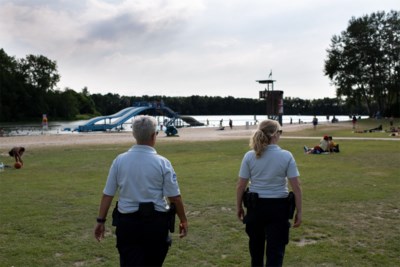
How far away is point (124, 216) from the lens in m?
3.53

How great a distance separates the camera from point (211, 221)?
7430 millimetres

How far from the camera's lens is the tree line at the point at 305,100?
232ft

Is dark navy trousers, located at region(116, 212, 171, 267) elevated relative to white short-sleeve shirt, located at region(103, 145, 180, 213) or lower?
lower

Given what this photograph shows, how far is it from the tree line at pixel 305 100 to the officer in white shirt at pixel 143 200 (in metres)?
74.2

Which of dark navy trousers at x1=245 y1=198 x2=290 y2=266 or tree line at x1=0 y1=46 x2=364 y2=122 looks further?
tree line at x1=0 y1=46 x2=364 y2=122

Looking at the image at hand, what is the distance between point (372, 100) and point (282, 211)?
259 ft

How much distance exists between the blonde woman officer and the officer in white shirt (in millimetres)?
905

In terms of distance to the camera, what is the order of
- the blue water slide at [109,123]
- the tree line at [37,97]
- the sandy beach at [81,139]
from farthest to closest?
the tree line at [37,97]
the blue water slide at [109,123]
the sandy beach at [81,139]

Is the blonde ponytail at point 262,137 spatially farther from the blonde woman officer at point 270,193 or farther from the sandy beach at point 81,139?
the sandy beach at point 81,139

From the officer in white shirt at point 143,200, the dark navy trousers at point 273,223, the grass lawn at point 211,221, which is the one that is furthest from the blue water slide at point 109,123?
the officer in white shirt at point 143,200

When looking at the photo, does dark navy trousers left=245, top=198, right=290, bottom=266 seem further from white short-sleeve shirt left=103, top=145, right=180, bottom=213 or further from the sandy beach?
the sandy beach

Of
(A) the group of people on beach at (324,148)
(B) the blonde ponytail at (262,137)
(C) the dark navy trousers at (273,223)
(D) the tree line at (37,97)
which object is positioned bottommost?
(A) the group of people on beach at (324,148)

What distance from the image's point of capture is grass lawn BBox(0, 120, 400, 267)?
5.59 m

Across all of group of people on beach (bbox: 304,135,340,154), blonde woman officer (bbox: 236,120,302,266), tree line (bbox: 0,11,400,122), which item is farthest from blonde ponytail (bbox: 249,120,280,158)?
tree line (bbox: 0,11,400,122)
